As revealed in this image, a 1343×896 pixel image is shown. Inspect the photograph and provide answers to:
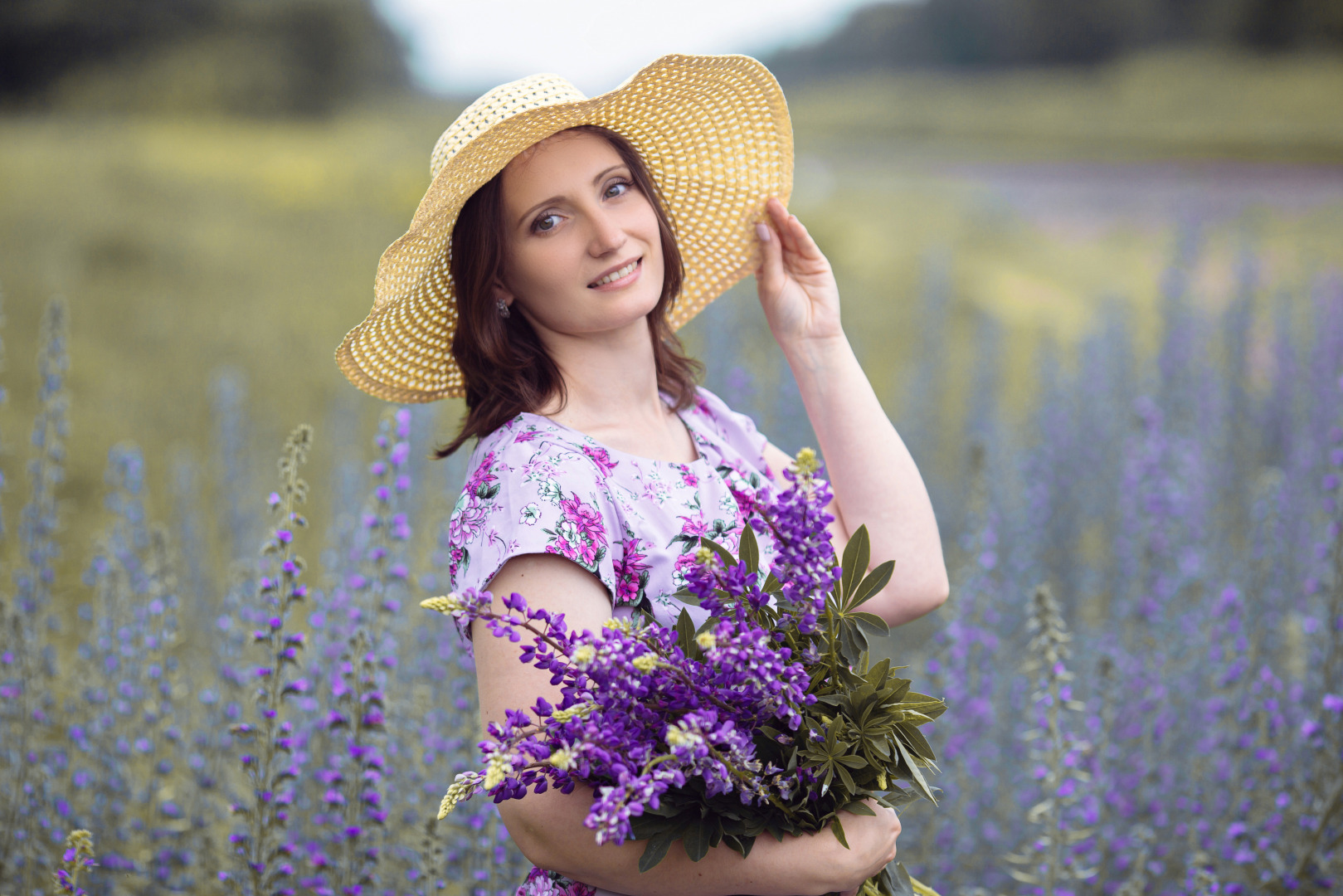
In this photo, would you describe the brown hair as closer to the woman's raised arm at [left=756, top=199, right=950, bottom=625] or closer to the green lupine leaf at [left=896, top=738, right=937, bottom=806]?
the woman's raised arm at [left=756, top=199, right=950, bottom=625]

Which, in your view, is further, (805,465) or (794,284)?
(794,284)

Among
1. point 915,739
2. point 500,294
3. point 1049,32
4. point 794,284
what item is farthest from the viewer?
point 1049,32

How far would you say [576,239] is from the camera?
1395mm

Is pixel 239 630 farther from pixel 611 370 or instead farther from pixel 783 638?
pixel 783 638

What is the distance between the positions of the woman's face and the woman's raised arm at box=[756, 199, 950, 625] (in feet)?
1.14

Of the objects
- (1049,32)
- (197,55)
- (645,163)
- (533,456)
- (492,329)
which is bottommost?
(533,456)

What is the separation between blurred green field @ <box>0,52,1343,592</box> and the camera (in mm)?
6082

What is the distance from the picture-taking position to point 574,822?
1101mm

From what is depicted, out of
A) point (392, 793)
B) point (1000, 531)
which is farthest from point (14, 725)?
point (1000, 531)

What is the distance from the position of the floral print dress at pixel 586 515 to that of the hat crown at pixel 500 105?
1.39 ft

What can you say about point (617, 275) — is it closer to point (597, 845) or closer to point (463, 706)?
point (597, 845)

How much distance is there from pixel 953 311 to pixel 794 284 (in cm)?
637

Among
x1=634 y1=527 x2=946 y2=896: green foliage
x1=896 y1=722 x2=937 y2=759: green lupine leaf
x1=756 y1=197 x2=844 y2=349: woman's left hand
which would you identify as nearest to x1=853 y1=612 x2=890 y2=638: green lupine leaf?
x1=634 y1=527 x2=946 y2=896: green foliage

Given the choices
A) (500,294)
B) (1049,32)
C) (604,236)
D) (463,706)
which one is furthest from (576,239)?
(1049,32)
